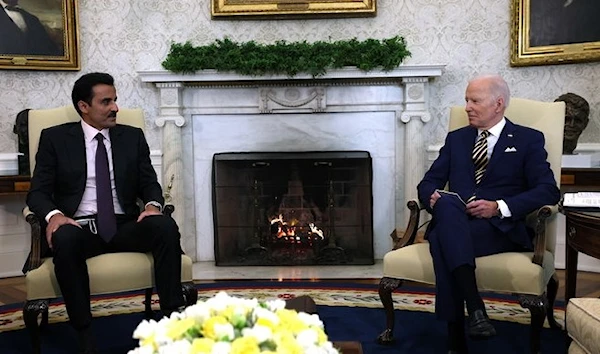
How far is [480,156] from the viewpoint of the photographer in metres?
2.91

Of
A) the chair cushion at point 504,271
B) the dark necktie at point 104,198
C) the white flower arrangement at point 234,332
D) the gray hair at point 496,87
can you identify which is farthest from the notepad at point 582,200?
the dark necktie at point 104,198

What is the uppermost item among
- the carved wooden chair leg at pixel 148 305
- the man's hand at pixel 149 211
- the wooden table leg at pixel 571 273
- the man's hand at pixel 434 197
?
the man's hand at pixel 434 197

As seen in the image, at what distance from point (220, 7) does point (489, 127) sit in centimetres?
261

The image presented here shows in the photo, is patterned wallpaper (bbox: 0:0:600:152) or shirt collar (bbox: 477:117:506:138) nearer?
shirt collar (bbox: 477:117:506:138)

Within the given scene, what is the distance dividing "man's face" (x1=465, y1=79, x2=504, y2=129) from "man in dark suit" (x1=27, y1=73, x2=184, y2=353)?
61.4 inches

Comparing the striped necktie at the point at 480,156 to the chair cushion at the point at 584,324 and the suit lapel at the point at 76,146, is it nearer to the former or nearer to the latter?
the chair cushion at the point at 584,324

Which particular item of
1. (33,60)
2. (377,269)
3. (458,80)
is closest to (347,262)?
(377,269)

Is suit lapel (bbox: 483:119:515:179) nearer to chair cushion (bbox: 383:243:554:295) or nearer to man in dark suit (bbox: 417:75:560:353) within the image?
man in dark suit (bbox: 417:75:560:353)

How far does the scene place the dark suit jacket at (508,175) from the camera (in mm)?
2643

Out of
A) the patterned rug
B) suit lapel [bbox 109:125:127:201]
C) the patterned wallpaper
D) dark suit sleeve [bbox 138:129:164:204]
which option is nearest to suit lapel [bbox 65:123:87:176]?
suit lapel [bbox 109:125:127:201]

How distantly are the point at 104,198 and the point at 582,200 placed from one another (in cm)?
217

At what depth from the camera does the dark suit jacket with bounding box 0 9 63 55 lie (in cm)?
446

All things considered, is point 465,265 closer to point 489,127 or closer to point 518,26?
point 489,127

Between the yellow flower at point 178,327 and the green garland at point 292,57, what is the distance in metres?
3.42
